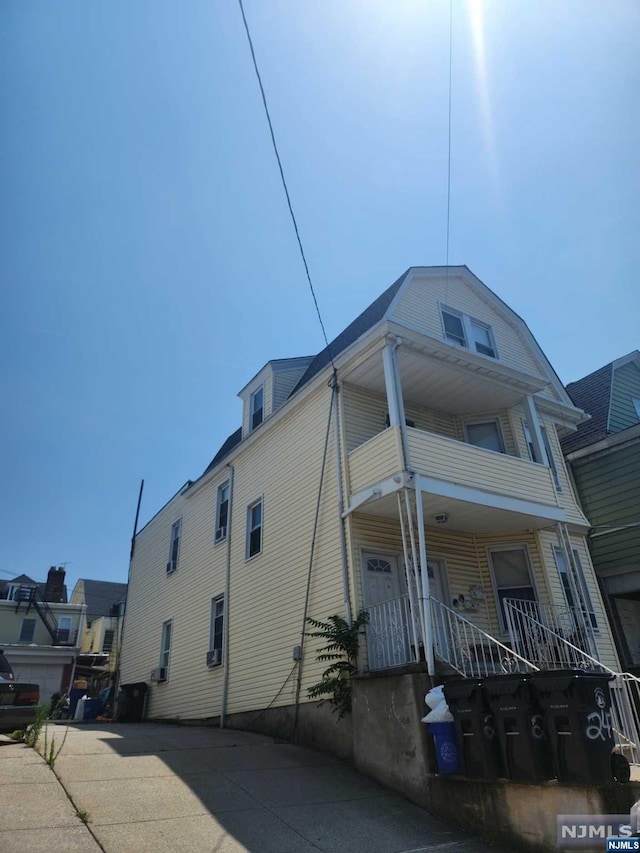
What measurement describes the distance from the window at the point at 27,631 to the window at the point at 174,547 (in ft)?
64.5

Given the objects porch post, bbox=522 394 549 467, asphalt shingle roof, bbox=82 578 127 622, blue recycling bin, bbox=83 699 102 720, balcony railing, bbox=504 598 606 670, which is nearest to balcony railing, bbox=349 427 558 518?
porch post, bbox=522 394 549 467

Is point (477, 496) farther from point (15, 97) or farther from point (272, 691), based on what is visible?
point (15, 97)

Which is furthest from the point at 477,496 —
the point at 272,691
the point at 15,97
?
the point at 15,97

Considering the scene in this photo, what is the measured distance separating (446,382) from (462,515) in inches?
111

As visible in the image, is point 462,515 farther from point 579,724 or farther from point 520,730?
point 579,724

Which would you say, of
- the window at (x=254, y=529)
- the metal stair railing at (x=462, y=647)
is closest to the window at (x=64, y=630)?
the window at (x=254, y=529)

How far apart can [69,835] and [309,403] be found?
867 cm

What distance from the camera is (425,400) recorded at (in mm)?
12703

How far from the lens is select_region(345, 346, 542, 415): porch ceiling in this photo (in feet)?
37.0

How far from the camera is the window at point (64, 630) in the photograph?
32375 millimetres

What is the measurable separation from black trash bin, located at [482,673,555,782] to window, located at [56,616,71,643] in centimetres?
3206

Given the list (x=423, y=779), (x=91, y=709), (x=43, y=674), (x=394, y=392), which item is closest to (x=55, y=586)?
(x=43, y=674)

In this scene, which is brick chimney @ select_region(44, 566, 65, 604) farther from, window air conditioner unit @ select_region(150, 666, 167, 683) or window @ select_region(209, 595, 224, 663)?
window @ select_region(209, 595, 224, 663)

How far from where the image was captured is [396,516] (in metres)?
10.7
